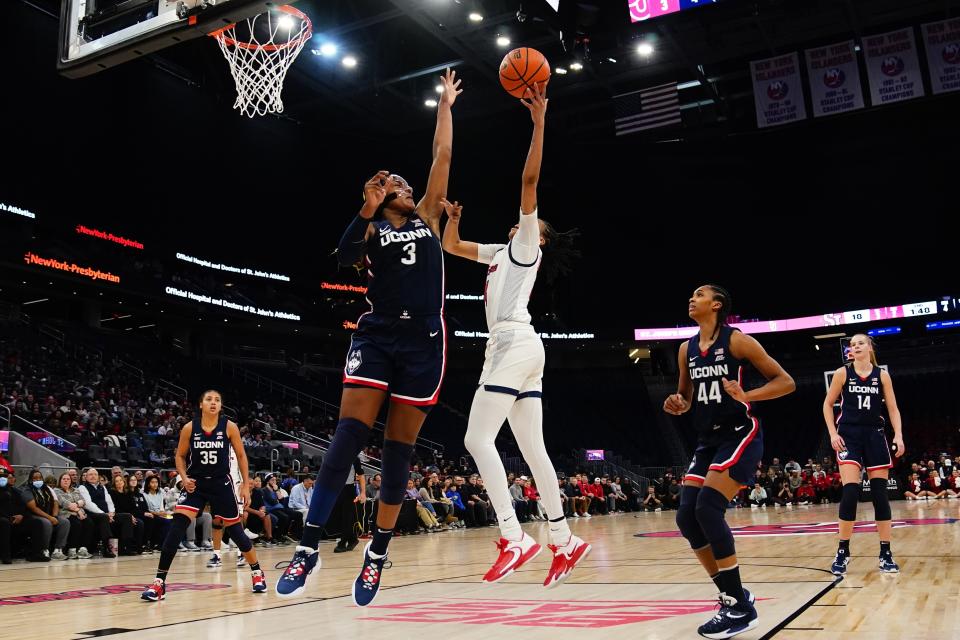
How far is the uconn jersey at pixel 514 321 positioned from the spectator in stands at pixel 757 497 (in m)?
21.2

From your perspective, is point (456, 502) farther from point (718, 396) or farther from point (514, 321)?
point (718, 396)

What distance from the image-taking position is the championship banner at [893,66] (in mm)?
21328

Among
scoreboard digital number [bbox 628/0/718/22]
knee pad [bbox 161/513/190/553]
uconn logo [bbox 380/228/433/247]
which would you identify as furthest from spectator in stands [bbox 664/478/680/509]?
uconn logo [bbox 380/228/433/247]

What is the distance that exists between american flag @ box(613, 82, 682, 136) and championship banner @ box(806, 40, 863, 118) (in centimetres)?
400

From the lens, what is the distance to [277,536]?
14320 millimetres

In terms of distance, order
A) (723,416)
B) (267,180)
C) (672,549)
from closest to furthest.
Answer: (723,416), (672,549), (267,180)

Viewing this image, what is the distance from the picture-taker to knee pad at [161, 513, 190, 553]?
6859mm

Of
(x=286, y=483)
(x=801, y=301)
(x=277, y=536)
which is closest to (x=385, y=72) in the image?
(x=286, y=483)

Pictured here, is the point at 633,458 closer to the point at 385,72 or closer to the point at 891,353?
the point at 891,353

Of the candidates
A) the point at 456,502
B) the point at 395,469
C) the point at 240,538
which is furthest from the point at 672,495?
the point at 395,469

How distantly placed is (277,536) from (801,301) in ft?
88.3

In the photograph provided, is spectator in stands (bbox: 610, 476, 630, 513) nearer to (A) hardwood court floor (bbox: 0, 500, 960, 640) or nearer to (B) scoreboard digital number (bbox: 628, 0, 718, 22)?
(B) scoreboard digital number (bbox: 628, 0, 718, 22)

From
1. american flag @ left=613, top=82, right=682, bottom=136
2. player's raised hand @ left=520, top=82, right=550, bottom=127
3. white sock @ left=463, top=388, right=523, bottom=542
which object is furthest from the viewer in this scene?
american flag @ left=613, top=82, right=682, bottom=136

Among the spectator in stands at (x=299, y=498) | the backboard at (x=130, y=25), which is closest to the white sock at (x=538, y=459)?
the backboard at (x=130, y=25)
